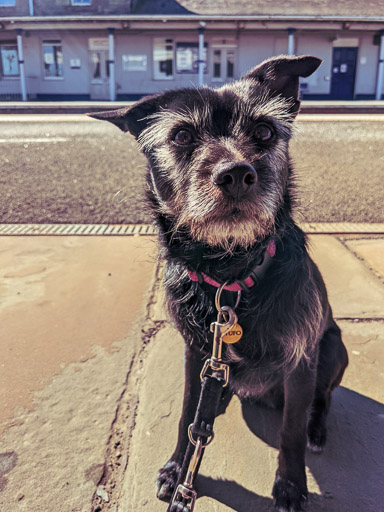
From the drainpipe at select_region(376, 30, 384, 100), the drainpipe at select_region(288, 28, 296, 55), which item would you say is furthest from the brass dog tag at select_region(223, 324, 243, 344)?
the drainpipe at select_region(376, 30, 384, 100)

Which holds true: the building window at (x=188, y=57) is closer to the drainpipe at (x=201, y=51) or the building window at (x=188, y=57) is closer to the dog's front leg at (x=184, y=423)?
the drainpipe at (x=201, y=51)

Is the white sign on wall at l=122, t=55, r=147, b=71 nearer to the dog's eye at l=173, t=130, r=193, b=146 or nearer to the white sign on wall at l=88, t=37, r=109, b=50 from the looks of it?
the white sign on wall at l=88, t=37, r=109, b=50

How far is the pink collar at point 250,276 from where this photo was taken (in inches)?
67.9

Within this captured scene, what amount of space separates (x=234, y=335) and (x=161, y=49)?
26.4 metres

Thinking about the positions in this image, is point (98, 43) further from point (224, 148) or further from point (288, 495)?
point (288, 495)

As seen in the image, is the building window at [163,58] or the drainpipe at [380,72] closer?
the drainpipe at [380,72]

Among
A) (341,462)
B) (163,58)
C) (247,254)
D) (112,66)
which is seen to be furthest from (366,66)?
(341,462)

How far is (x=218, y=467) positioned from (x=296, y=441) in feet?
1.17

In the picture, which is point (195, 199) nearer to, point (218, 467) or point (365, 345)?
point (218, 467)

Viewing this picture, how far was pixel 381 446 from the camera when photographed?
196 centimetres

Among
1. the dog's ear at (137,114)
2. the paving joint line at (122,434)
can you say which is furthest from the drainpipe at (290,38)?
the paving joint line at (122,434)

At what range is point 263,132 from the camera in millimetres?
1900

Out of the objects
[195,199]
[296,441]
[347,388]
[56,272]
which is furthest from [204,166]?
[56,272]

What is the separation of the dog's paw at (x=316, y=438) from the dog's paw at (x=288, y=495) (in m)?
0.24
